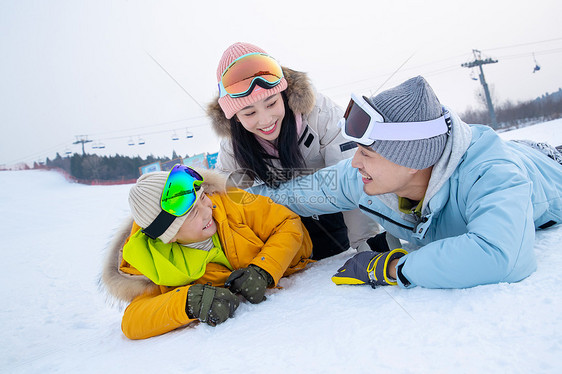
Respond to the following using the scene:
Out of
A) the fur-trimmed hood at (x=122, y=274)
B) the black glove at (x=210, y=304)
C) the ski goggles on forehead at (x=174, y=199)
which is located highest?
the ski goggles on forehead at (x=174, y=199)

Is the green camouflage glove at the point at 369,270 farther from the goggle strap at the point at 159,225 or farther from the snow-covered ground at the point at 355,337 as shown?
the goggle strap at the point at 159,225

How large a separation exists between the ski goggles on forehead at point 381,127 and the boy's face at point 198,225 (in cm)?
93

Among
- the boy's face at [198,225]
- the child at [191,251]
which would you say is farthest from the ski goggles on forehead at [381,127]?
the boy's face at [198,225]

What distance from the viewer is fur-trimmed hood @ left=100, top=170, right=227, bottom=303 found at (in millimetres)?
1865

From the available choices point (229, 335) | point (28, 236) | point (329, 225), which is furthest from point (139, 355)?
point (28, 236)

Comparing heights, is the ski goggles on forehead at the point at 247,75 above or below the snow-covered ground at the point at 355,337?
above

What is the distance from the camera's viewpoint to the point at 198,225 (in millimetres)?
1893

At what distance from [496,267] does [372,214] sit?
34.8 inches

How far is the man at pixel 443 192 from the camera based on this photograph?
1.20m

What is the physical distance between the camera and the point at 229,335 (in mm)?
1407

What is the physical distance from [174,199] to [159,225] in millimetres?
157

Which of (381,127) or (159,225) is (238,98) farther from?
(381,127)

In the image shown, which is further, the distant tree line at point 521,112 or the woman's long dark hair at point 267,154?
the distant tree line at point 521,112

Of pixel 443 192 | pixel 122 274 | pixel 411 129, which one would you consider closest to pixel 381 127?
pixel 411 129
